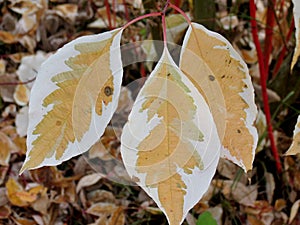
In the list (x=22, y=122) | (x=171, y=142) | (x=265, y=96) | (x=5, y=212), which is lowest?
(x=5, y=212)

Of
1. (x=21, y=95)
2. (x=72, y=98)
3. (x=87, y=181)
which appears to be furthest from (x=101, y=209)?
(x=72, y=98)

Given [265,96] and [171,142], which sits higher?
[171,142]

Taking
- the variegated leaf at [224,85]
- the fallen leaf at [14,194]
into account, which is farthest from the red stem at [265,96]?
the fallen leaf at [14,194]

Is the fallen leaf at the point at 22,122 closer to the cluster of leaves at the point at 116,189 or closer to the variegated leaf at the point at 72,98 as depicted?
the cluster of leaves at the point at 116,189

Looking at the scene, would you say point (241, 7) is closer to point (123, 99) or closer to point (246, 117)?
point (123, 99)

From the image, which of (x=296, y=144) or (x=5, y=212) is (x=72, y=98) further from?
(x=5, y=212)

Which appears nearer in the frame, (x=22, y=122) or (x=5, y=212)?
(x=5, y=212)
